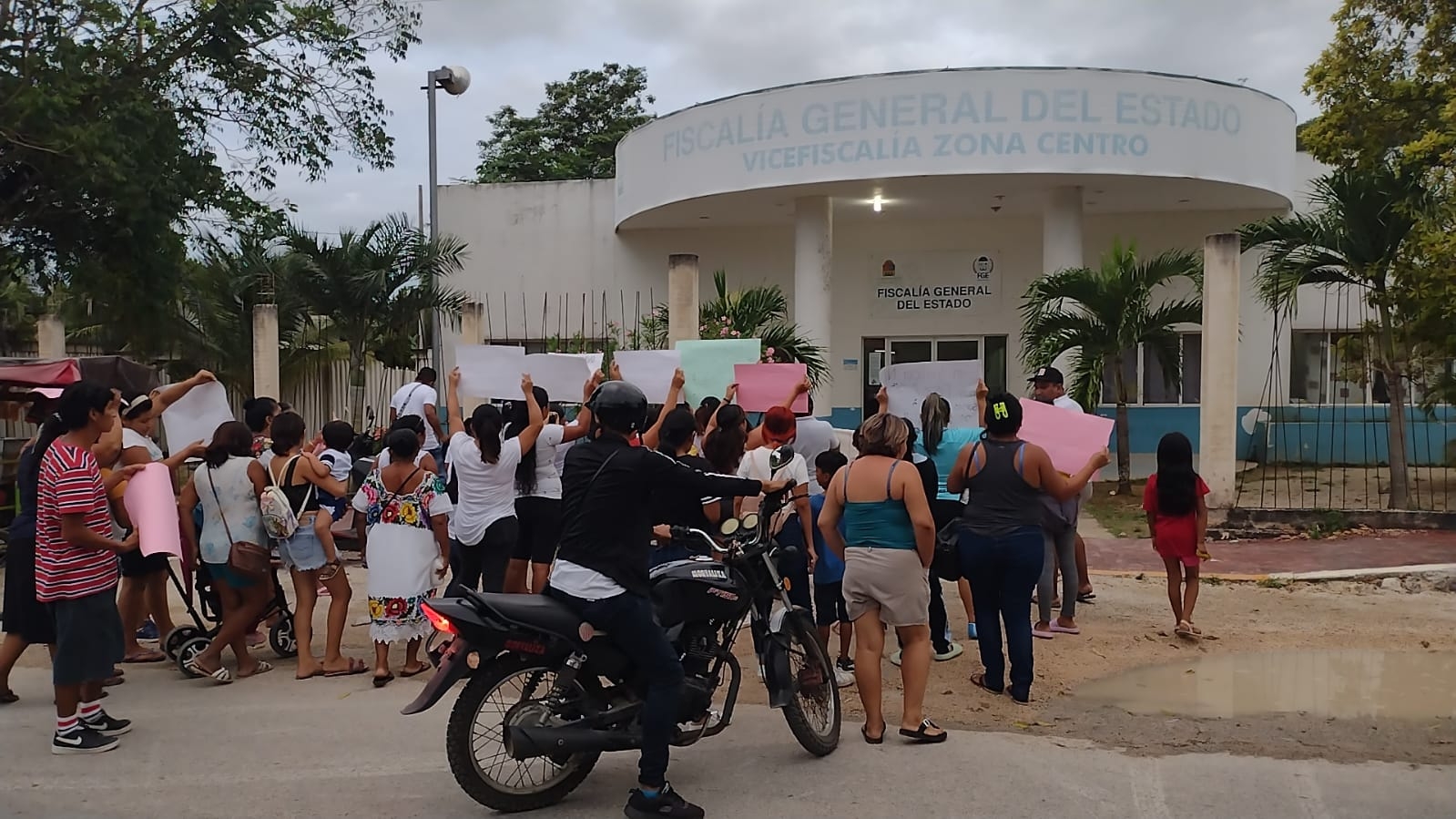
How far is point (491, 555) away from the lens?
266 inches

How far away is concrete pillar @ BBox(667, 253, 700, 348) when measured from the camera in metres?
13.2

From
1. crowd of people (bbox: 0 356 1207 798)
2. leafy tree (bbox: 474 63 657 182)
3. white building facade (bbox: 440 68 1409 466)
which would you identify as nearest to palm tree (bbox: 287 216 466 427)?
white building facade (bbox: 440 68 1409 466)

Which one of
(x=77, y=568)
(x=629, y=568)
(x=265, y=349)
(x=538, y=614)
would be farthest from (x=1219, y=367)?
(x=265, y=349)

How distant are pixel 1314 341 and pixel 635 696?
16872mm

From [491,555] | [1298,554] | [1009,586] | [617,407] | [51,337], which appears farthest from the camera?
[51,337]

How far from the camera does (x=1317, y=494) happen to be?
1404 cm

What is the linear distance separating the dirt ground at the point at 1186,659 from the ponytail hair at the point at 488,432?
1572 millimetres

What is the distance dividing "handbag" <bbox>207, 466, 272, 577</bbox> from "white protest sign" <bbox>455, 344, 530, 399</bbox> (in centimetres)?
168

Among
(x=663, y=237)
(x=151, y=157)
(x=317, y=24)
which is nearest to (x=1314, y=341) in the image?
(x=663, y=237)

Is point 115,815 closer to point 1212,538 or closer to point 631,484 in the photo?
point 631,484

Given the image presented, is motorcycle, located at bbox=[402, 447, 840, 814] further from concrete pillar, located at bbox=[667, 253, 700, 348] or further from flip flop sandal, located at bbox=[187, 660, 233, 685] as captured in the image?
concrete pillar, located at bbox=[667, 253, 700, 348]

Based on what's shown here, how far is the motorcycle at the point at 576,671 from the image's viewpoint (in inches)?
171

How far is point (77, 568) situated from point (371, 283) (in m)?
10.4

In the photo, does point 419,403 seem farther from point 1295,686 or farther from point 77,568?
point 1295,686
